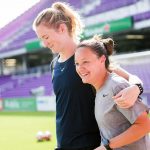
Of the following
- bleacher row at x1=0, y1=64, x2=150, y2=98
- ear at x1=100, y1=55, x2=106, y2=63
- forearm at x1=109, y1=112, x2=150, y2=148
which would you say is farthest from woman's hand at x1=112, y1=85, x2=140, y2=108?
bleacher row at x1=0, y1=64, x2=150, y2=98

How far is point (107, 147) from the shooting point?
214cm

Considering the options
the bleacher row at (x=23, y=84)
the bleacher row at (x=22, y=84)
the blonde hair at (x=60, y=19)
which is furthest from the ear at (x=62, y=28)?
the bleacher row at (x=23, y=84)

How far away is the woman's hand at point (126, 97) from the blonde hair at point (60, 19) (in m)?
0.67

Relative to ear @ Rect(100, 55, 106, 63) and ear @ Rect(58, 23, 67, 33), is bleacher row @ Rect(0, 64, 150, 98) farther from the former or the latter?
ear @ Rect(100, 55, 106, 63)

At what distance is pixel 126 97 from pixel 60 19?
30.3 inches

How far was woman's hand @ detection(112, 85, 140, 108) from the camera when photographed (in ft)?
6.61

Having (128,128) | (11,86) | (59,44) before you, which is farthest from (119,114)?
(11,86)

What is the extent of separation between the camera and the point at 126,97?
2012 mm

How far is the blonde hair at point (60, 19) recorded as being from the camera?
2.51 m

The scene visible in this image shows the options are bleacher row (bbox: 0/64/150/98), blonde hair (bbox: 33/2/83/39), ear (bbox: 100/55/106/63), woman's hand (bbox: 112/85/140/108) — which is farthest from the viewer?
bleacher row (bbox: 0/64/150/98)

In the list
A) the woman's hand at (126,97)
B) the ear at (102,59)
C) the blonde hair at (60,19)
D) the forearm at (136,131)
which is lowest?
the forearm at (136,131)

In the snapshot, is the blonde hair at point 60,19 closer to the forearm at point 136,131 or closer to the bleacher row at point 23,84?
the forearm at point 136,131

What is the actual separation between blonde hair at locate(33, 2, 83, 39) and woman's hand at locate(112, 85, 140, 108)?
674 millimetres

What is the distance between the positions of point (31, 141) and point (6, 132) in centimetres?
256
